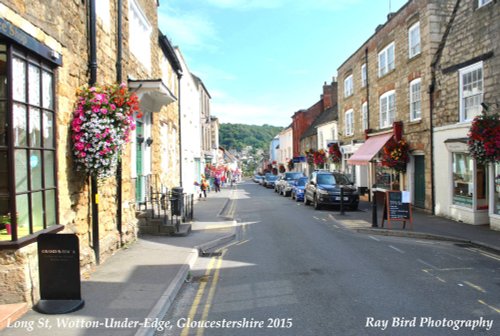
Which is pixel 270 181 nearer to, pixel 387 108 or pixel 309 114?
pixel 309 114

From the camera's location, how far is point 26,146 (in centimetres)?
586

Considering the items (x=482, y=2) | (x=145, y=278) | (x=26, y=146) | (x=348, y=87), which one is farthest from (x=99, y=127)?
(x=348, y=87)

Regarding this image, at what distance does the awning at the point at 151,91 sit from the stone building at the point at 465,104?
9.75 meters

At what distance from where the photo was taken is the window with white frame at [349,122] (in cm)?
2823

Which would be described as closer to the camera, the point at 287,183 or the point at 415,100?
the point at 415,100

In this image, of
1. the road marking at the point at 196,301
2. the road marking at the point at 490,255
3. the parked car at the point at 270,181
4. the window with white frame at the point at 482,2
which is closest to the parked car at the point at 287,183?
A: the parked car at the point at 270,181

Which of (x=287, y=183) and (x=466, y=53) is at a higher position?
(x=466, y=53)

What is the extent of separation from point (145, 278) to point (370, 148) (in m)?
17.0

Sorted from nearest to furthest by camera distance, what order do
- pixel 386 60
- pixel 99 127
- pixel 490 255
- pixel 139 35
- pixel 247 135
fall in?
1. pixel 99 127
2. pixel 490 255
3. pixel 139 35
4. pixel 386 60
5. pixel 247 135

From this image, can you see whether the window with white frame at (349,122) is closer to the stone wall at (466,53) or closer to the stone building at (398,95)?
the stone building at (398,95)

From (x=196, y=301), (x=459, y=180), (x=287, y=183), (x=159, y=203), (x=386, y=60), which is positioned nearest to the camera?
(x=196, y=301)

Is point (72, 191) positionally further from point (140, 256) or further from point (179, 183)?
point (179, 183)

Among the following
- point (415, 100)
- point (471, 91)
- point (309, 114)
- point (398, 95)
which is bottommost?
point (471, 91)

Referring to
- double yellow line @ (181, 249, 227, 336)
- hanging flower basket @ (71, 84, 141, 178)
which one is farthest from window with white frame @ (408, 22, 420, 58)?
hanging flower basket @ (71, 84, 141, 178)
